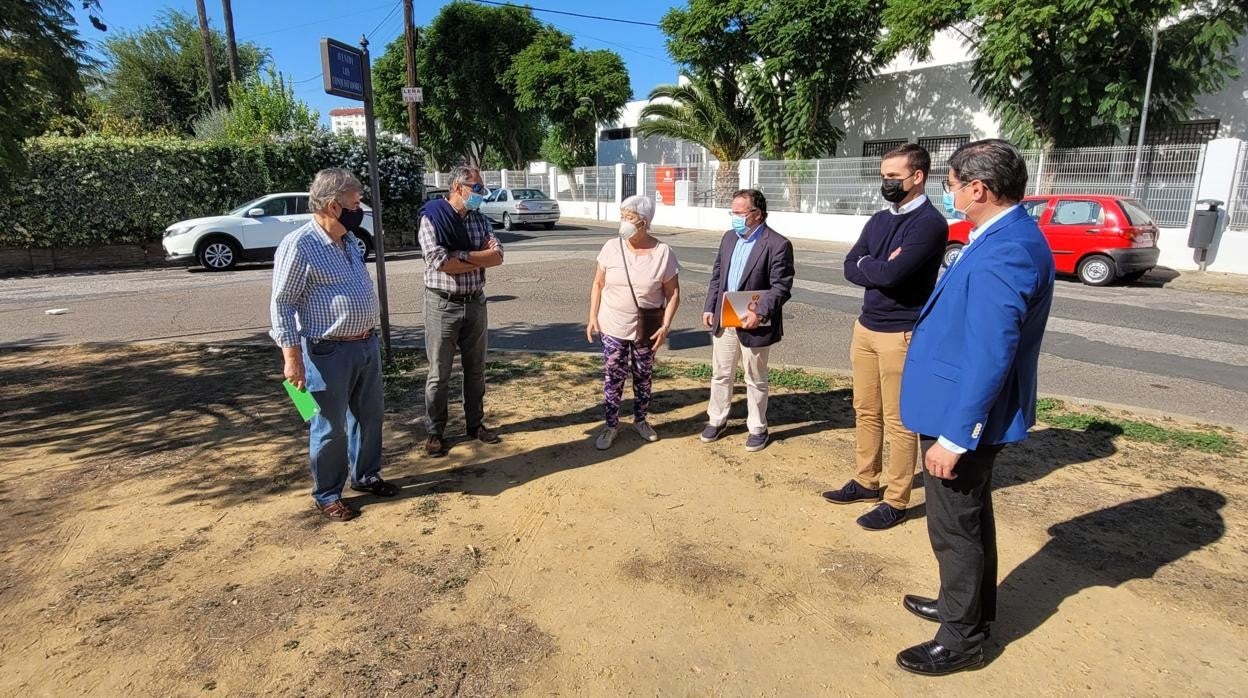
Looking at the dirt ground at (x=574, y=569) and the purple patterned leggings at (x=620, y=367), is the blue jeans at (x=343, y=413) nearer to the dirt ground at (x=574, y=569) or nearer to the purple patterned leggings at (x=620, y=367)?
the dirt ground at (x=574, y=569)

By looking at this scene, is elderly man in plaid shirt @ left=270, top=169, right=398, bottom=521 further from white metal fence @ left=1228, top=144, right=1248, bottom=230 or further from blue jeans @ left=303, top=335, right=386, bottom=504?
white metal fence @ left=1228, top=144, right=1248, bottom=230

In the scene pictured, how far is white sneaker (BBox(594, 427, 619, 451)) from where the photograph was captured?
4574mm

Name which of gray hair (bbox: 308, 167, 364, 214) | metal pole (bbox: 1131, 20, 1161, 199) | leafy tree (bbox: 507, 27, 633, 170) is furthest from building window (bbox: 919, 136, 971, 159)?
gray hair (bbox: 308, 167, 364, 214)

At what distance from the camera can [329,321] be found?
3396 millimetres

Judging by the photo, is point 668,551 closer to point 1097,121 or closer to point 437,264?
point 437,264

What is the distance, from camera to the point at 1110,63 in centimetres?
1557

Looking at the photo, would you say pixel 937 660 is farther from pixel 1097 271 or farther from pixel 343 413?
pixel 1097 271

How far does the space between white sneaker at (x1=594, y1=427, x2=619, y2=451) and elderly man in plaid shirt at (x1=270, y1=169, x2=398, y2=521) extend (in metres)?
1.49

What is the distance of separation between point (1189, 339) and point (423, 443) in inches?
331

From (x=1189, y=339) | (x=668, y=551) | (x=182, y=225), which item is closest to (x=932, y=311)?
(x=668, y=551)

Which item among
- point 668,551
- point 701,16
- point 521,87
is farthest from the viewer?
point 521,87

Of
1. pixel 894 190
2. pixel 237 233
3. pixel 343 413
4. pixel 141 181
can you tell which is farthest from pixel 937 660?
pixel 141 181

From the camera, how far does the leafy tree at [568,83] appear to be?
33.0m

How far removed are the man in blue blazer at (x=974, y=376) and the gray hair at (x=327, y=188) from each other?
Answer: 2.63 metres
